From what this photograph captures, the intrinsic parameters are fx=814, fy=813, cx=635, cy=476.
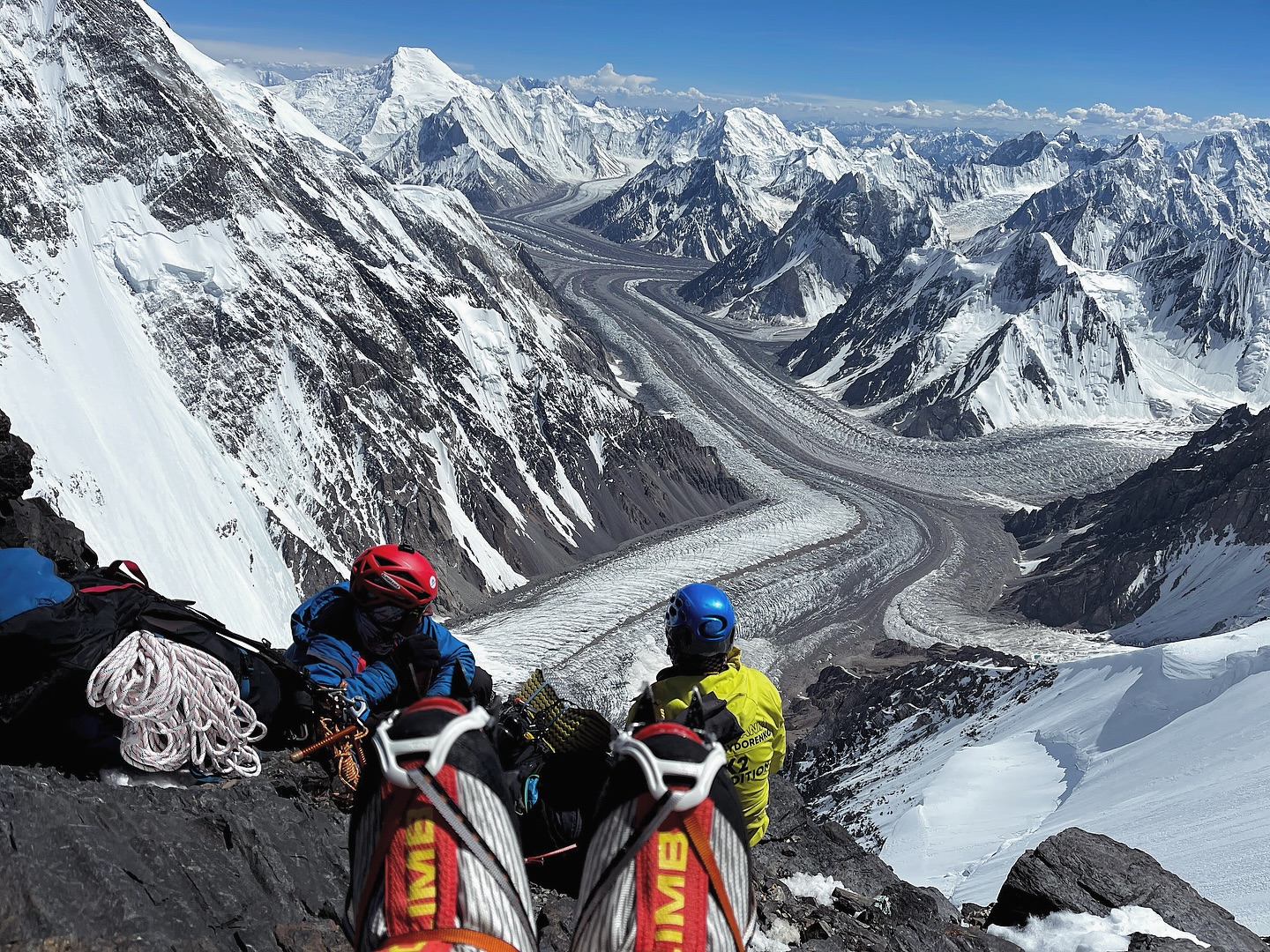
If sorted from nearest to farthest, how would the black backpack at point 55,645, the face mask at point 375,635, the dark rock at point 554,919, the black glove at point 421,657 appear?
1. the black backpack at point 55,645
2. the dark rock at point 554,919
3. the black glove at point 421,657
4. the face mask at point 375,635

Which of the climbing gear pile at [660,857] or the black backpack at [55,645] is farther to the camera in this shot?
the black backpack at [55,645]

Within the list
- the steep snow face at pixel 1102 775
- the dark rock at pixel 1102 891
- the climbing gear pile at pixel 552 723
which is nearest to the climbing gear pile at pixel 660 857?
the climbing gear pile at pixel 552 723

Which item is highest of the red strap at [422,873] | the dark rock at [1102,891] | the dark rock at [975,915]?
the red strap at [422,873]

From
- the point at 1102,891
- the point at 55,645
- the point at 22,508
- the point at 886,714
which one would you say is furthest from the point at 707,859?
the point at 886,714

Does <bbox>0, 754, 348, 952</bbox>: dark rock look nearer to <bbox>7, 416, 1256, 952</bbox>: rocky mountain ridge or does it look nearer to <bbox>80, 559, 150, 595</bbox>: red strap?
<bbox>7, 416, 1256, 952</bbox>: rocky mountain ridge

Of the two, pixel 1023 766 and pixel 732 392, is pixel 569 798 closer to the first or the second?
pixel 1023 766

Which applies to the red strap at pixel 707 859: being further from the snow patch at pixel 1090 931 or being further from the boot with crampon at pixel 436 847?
the snow patch at pixel 1090 931

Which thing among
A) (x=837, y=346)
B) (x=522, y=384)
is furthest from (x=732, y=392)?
(x=522, y=384)
